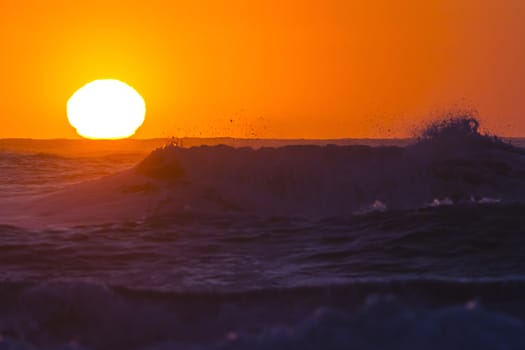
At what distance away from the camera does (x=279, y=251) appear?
9.80 m

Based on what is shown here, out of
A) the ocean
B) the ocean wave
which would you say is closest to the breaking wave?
the ocean

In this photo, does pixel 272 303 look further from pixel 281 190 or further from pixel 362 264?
pixel 281 190

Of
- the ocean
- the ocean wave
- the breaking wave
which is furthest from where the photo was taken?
the breaking wave

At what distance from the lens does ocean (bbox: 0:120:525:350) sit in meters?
5.42

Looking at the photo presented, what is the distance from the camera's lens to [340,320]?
5168 mm

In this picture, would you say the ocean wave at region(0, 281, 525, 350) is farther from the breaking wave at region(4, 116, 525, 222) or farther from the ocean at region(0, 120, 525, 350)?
the breaking wave at region(4, 116, 525, 222)

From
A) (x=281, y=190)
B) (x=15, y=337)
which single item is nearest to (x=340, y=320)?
(x=15, y=337)

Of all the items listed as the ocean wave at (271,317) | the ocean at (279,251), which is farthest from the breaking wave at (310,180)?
the ocean wave at (271,317)

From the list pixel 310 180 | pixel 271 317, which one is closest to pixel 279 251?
pixel 271 317

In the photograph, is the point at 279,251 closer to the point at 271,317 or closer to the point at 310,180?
the point at 271,317

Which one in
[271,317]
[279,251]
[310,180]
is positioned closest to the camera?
[271,317]

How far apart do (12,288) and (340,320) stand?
3.83 m

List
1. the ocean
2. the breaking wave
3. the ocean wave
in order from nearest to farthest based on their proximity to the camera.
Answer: the ocean wave < the ocean < the breaking wave

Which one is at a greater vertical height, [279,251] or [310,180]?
[310,180]
